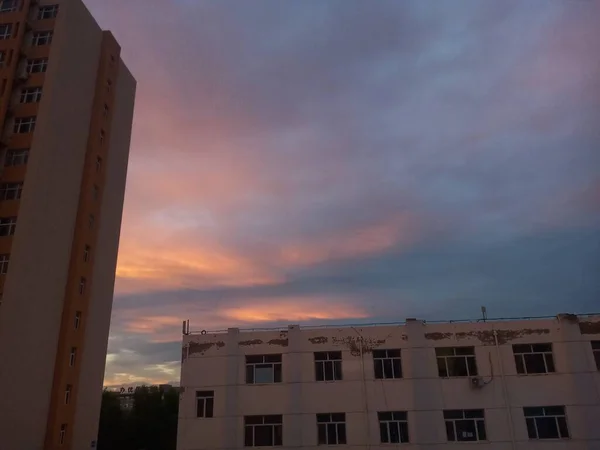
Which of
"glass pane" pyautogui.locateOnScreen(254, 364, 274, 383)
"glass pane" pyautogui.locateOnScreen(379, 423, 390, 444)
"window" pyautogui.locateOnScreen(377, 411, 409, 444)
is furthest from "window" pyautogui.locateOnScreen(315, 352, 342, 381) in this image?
"glass pane" pyautogui.locateOnScreen(379, 423, 390, 444)

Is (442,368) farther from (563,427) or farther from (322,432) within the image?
(322,432)

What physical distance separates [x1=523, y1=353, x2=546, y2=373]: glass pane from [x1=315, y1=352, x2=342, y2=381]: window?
10.6 m

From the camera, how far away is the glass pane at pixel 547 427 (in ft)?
84.9

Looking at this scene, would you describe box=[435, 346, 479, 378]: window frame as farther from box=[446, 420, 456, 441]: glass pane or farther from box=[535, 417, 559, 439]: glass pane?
box=[535, 417, 559, 439]: glass pane

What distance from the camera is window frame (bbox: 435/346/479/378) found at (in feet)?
90.1

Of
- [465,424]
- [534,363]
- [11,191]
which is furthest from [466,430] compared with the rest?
[11,191]

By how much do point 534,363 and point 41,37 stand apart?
3777 centimetres

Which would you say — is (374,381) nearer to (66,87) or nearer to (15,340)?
(15,340)

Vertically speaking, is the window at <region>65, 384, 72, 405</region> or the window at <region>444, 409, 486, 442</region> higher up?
the window at <region>65, 384, 72, 405</region>

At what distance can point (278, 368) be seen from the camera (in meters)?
28.7

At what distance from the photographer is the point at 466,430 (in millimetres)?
26344

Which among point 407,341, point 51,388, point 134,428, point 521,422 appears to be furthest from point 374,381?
point 134,428

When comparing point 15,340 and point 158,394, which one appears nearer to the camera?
point 15,340

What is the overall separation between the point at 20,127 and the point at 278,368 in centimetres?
2238
